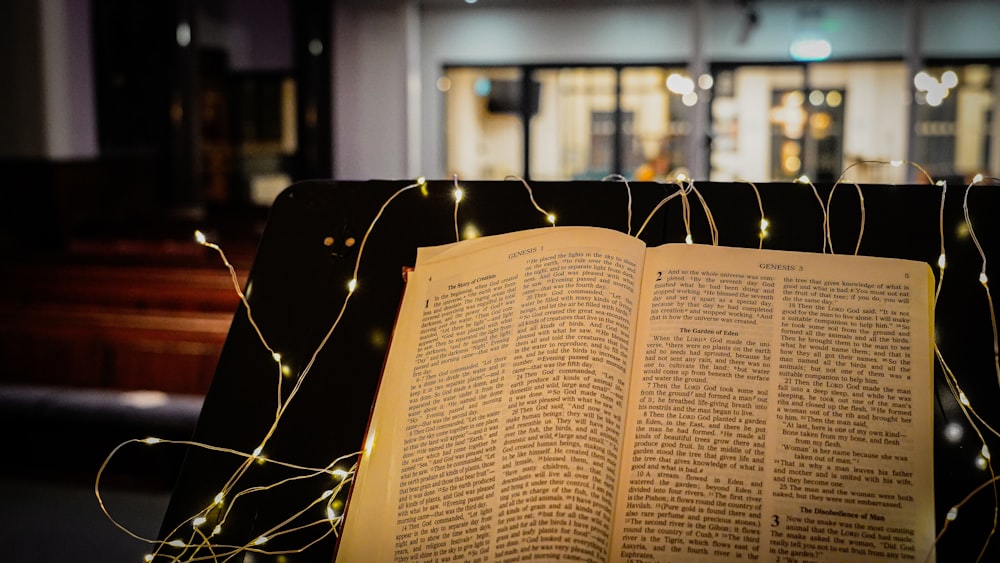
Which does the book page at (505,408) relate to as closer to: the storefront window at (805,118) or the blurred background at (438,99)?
the blurred background at (438,99)

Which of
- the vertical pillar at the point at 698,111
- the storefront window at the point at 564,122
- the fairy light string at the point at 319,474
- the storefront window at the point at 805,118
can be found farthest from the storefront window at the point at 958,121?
the fairy light string at the point at 319,474

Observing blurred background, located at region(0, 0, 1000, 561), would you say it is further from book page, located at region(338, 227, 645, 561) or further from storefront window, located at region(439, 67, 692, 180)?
book page, located at region(338, 227, 645, 561)

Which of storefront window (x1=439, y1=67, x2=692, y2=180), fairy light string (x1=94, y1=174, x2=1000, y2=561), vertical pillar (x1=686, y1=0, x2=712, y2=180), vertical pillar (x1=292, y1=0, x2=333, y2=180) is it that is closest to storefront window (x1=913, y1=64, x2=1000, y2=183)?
vertical pillar (x1=686, y1=0, x2=712, y2=180)

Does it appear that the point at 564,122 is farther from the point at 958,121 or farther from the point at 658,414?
the point at 658,414

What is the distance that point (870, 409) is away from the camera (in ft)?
1.32

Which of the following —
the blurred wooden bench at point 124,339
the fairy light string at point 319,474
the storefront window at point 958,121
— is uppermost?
the storefront window at point 958,121

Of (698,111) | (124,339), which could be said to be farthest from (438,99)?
(124,339)

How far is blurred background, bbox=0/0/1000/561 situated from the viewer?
15.8 ft

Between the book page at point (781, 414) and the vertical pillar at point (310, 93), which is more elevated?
the vertical pillar at point (310, 93)

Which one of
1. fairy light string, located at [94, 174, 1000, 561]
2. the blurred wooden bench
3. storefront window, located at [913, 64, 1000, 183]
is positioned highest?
storefront window, located at [913, 64, 1000, 183]

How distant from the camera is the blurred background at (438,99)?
189 inches

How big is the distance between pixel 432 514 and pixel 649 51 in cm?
760

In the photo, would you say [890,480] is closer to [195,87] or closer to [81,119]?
[81,119]

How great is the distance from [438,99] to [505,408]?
795 cm
